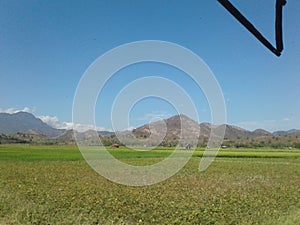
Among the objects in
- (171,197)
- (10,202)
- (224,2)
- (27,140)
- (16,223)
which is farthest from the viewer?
(27,140)

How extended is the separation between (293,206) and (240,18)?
903 centimetres

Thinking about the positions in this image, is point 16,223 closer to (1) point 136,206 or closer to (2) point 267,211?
(1) point 136,206

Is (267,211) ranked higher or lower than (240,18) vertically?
lower

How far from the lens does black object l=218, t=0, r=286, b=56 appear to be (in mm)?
585

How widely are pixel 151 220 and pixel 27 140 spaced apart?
91.5 meters

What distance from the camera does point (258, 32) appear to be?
61 centimetres

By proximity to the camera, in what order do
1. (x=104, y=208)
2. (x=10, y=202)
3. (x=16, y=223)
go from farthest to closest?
(x=10, y=202) → (x=104, y=208) → (x=16, y=223)

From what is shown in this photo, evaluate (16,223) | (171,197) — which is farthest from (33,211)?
(171,197)

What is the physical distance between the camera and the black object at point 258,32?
0.58 meters

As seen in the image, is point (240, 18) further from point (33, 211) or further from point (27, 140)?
→ point (27, 140)

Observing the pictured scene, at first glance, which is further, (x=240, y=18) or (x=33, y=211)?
(x=33, y=211)

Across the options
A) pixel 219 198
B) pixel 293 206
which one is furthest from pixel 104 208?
pixel 293 206

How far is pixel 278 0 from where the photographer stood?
2.06 ft

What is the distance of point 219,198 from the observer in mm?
9391
